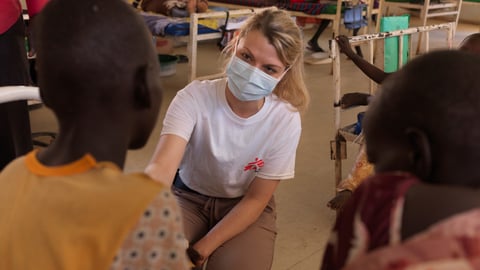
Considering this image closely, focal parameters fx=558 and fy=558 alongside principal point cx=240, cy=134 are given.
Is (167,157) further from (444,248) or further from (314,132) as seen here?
(314,132)

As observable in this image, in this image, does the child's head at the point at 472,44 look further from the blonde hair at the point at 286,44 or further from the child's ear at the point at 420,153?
the child's ear at the point at 420,153

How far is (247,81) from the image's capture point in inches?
62.7

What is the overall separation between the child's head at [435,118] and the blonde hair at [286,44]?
82cm

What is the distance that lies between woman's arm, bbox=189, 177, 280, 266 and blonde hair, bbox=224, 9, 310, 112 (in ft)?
0.92

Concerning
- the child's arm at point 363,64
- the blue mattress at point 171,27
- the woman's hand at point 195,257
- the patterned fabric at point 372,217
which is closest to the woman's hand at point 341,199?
the child's arm at point 363,64

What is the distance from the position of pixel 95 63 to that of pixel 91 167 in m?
0.15


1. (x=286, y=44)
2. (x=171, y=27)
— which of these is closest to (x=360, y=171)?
(x=286, y=44)

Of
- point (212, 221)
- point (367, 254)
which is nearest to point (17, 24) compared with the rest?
point (212, 221)

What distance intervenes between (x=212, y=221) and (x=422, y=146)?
3.30 feet

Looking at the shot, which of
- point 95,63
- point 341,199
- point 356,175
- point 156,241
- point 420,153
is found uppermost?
point 95,63

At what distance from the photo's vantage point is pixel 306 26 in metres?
6.71

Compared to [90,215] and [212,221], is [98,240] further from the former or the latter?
[212,221]

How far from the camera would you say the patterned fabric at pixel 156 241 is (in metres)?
0.77

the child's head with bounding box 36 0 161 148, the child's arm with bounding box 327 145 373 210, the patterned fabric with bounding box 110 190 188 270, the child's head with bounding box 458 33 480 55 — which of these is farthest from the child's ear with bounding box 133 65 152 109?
the child's head with bounding box 458 33 480 55
